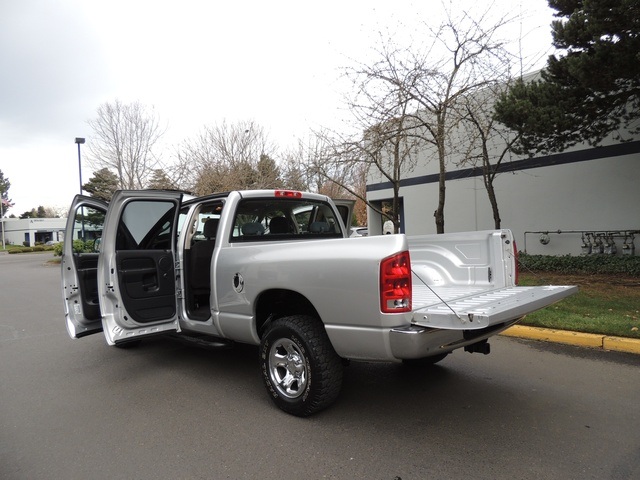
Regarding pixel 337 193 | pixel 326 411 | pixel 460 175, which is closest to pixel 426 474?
pixel 326 411

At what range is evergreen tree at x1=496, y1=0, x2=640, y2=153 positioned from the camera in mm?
6730

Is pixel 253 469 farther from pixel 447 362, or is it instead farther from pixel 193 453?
pixel 447 362

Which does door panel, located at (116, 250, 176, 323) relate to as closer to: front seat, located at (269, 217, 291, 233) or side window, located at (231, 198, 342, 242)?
side window, located at (231, 198, 342, 242)

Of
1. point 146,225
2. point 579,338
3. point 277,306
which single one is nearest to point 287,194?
point 277,306

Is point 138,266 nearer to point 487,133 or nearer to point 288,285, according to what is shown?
point 288,285

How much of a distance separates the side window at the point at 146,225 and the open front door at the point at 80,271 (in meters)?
0.41

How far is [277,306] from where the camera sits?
4.07m

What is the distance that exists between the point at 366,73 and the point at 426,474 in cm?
826

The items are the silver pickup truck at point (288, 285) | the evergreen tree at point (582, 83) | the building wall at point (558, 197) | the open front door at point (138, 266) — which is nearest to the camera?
the silver pickup truck at point (288, 285)

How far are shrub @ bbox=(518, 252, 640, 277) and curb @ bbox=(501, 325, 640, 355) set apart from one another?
384 cm

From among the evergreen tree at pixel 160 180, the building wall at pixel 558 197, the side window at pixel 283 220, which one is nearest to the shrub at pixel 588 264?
the building wall at pixel 558 197

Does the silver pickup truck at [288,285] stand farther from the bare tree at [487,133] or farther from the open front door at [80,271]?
the bare tree at [487,133]

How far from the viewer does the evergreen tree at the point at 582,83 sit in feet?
22.1

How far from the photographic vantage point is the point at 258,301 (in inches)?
156
